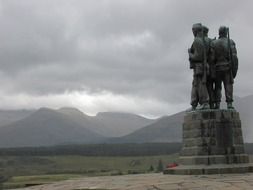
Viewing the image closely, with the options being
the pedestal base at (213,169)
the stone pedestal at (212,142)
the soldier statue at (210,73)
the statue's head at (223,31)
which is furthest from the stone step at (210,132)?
the statue's head at (223,31)

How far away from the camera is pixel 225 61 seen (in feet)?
74.3

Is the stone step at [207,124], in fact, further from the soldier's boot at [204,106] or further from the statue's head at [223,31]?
the statue's head at [223,31]

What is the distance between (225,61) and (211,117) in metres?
2.96

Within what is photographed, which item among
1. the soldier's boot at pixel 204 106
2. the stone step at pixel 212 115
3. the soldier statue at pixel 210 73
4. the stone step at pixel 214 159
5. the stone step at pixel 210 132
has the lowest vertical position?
the stone step at pixel 214 159

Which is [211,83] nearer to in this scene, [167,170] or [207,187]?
[167,170]

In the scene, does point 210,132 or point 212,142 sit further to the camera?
point 210,132

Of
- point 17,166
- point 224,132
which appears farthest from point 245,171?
point 17,166

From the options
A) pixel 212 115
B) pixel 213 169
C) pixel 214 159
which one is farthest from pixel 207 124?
pixel 213 169

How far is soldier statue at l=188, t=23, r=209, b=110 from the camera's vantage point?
2238 centimetres

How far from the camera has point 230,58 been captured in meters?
22.6

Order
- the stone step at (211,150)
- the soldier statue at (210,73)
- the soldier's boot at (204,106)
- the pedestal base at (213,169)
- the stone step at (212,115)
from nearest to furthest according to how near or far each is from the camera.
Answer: the pedestal base at (213,169) → the stone step at (211,150) → the stone step at (212,115) → the soldier's boot at (204,106) → the soldier statue at (210,73)

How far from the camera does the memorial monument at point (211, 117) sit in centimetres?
2080

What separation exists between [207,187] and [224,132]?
6776 mm

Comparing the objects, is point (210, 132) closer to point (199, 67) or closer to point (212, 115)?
point (212, 115)
